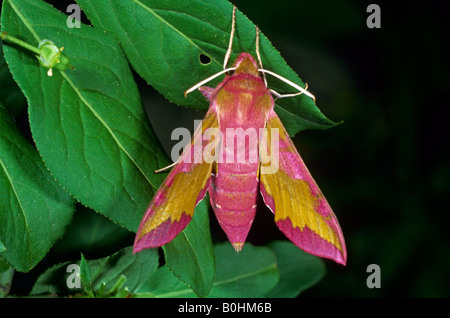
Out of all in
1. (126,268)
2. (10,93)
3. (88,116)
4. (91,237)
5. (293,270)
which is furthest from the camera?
(293,270)

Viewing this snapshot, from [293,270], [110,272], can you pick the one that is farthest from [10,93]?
[293,270]

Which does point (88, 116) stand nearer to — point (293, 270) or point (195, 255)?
point (195, 255)

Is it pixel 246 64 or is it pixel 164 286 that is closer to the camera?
pixel 246 64

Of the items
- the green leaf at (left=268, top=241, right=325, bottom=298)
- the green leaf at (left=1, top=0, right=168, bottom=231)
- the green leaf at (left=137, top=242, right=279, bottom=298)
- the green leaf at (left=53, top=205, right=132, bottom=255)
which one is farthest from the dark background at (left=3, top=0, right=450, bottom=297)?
the green leaf at (left=1, top=0, right=168, bottom=231)

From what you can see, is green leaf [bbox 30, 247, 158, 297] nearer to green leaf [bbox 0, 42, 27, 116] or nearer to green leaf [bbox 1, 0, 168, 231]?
green leaf [bbox 1, 0, 168, 231]

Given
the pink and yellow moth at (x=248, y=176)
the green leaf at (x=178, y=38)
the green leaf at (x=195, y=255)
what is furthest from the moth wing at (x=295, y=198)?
the green leaf at (x=195, y=255)

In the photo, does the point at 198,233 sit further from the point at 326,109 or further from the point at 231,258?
the point at 326,109
